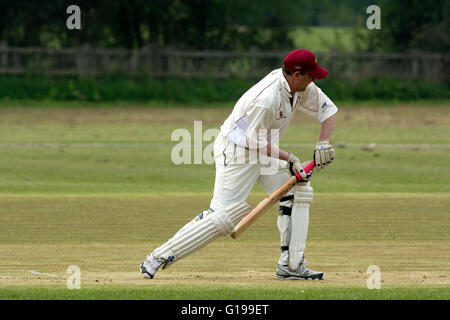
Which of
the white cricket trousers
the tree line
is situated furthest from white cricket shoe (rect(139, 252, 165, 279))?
the tree line

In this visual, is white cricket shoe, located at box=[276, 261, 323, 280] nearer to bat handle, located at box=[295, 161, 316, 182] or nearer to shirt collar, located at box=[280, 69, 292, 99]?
bat handle, located at box=[295, 161, 316, 182]

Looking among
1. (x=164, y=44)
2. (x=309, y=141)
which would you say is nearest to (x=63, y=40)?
(x=164, y=44)

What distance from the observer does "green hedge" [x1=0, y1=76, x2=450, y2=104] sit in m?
31.1

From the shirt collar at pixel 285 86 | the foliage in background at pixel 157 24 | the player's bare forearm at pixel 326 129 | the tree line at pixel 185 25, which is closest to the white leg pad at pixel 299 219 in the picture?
the player's bare forearm at pixel 326 129

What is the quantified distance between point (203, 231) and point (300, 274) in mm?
823

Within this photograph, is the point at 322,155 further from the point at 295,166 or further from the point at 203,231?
the point at 203,231

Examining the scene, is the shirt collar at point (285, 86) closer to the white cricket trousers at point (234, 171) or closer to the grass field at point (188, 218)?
the white cricket trousers at point (234, 171)

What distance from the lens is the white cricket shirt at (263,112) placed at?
24.5 ft

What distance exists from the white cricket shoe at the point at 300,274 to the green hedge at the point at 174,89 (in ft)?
77.4

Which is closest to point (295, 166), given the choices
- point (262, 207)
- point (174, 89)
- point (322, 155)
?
point (322, 155)

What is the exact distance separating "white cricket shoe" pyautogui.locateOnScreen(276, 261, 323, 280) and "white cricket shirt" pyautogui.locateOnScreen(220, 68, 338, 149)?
101 cm

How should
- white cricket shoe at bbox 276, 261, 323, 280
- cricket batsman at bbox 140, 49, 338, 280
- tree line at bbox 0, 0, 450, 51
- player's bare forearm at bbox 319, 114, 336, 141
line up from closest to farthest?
cricket batsman at bbox 140, 49, 338, 280 < white cricket shoe at bbox 276, 261, 323, 280 < player's bare forearm at bbox 319, 114, 336, 141 < tree line at bbox 0, 0, 450, 51

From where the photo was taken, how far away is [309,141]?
2180 centimetres

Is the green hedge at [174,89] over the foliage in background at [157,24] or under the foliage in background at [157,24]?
under
